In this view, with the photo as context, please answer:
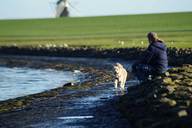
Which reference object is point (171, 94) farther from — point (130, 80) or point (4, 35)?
point (4, 35)

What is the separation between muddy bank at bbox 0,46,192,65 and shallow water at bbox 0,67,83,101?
6.95 m

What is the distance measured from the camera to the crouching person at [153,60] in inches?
881

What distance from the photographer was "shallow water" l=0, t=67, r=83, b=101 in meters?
30.5

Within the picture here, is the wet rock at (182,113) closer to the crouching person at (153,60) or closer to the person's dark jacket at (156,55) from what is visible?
the crouching person at (153,60)

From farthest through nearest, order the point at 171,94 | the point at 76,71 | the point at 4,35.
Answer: the point at 4,35 < the point at 76,71 < the point at 171,94

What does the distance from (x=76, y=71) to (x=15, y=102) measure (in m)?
18.0

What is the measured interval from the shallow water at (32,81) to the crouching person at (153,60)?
22.6 feet

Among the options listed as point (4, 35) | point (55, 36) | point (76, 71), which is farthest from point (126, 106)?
point (4, 35)

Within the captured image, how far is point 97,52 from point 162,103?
38121mm

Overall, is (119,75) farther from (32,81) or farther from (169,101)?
(32,81)

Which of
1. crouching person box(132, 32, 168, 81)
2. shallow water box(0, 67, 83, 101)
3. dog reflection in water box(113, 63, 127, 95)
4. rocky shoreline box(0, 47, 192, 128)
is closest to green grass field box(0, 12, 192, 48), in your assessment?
shallow water box(0, 67, 83, 101)

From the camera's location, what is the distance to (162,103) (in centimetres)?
1716

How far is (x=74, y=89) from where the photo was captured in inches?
1123

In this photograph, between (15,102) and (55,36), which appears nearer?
(15,102)
